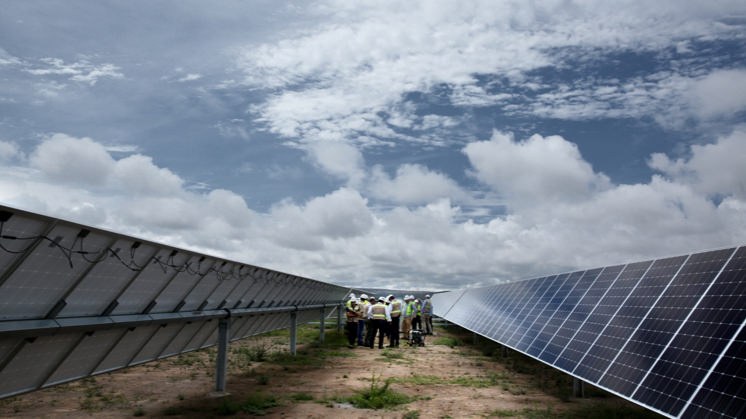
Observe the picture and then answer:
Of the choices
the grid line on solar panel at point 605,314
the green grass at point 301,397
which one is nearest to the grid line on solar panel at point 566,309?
the grid line on solar panel at point 605,314

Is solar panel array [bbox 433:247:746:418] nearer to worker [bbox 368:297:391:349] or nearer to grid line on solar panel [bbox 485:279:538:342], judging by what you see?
grid line on solar panel [bbox 485:279:538:342]

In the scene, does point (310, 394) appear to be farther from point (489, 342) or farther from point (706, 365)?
point (489, 342)

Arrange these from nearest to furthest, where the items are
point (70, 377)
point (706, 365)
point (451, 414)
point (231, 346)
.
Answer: point (706, 365)
point (70, 377)
point (451, 414)
point (231, 346)

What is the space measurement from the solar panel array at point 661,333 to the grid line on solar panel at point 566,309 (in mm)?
39

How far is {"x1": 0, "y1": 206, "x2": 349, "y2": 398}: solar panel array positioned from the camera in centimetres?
702

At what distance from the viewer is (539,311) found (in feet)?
57.7

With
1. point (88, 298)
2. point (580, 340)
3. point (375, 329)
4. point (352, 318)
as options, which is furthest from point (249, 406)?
point (352, 318)

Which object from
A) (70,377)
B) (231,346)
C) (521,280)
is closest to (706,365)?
(70,377)

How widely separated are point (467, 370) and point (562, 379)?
3.33 metres

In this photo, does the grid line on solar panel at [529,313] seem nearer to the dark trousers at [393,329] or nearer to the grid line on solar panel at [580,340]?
the grid line on solar panel at [580,340]

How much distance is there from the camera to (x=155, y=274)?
33.1ft

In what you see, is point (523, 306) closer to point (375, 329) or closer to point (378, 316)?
point (378, 316)

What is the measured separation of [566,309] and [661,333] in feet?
17.9

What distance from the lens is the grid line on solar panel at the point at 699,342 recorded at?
8.16 m
